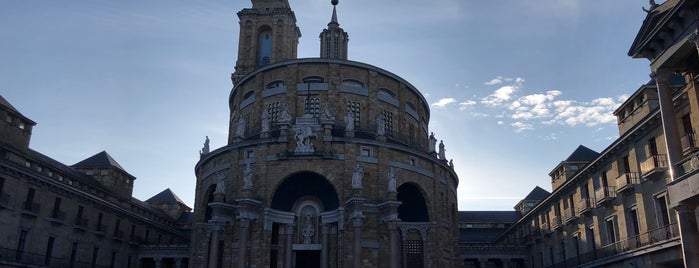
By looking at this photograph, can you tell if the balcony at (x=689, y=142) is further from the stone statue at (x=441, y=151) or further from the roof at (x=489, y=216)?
the roof at (x=489, y=216)

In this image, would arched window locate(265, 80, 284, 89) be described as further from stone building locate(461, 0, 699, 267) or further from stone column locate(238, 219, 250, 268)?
stone building locate(461, 0, 699, 267)

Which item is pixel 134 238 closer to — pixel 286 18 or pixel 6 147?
pixel 6 147

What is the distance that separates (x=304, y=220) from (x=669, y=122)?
25.5 meters

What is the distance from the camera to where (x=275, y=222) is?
36969 mm

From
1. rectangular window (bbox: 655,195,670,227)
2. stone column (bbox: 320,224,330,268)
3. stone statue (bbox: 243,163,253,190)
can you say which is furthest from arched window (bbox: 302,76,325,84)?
rectangular window (bbox: 655,195,670,227)

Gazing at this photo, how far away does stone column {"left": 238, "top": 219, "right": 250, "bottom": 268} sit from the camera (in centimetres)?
3419

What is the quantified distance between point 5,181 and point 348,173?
73.8 feet

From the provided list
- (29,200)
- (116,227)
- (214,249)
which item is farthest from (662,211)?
(116,227)

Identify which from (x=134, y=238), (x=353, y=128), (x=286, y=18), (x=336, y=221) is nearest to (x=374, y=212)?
(x=336, y=221)

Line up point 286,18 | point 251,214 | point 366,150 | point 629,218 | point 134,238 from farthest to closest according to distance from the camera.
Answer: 1. point 286,18
2. point 134,238
3. point 366,150
4. point 251,214
5. point 629,218

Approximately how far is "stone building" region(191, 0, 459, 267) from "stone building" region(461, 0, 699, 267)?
8.69 meters

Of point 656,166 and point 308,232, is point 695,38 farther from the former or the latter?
point 308,232

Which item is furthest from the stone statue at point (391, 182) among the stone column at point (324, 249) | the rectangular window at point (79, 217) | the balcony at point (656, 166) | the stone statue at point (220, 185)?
the rectangular window at point (79, 217)

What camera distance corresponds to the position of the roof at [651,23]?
58.0 ft
